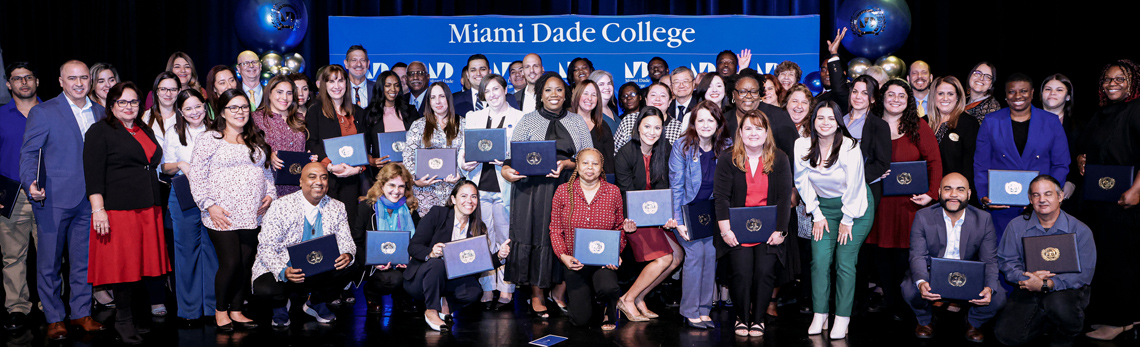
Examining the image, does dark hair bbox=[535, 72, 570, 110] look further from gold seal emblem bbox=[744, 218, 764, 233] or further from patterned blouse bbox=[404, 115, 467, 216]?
gold seal emblem bbox=[744, 218, 764, 233]

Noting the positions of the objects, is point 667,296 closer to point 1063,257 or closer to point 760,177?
point 760,177

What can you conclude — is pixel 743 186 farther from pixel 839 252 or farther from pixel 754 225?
pixel 839 252

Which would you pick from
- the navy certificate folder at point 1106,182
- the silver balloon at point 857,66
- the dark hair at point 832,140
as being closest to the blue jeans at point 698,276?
the dark hair at point 832,140

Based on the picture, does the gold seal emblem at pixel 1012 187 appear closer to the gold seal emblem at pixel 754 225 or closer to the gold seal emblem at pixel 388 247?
the gold seal emblem at pixel 754 225

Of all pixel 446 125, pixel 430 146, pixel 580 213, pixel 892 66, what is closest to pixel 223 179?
pixel 430 146

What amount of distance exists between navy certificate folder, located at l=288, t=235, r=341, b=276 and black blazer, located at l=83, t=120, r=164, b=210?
0.95 meters

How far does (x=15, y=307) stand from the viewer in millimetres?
5082

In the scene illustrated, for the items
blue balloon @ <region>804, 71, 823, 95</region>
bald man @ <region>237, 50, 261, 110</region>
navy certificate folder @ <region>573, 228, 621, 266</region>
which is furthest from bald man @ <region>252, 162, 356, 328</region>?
blue balloon @ <region>804, 71, 823, 95</region>

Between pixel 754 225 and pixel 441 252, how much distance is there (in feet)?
6.07

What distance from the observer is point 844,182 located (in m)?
4.63

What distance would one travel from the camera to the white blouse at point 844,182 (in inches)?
181

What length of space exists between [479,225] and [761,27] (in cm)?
435

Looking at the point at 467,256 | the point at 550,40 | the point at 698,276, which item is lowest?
the point at 698,276

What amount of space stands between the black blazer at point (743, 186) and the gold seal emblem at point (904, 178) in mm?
811
